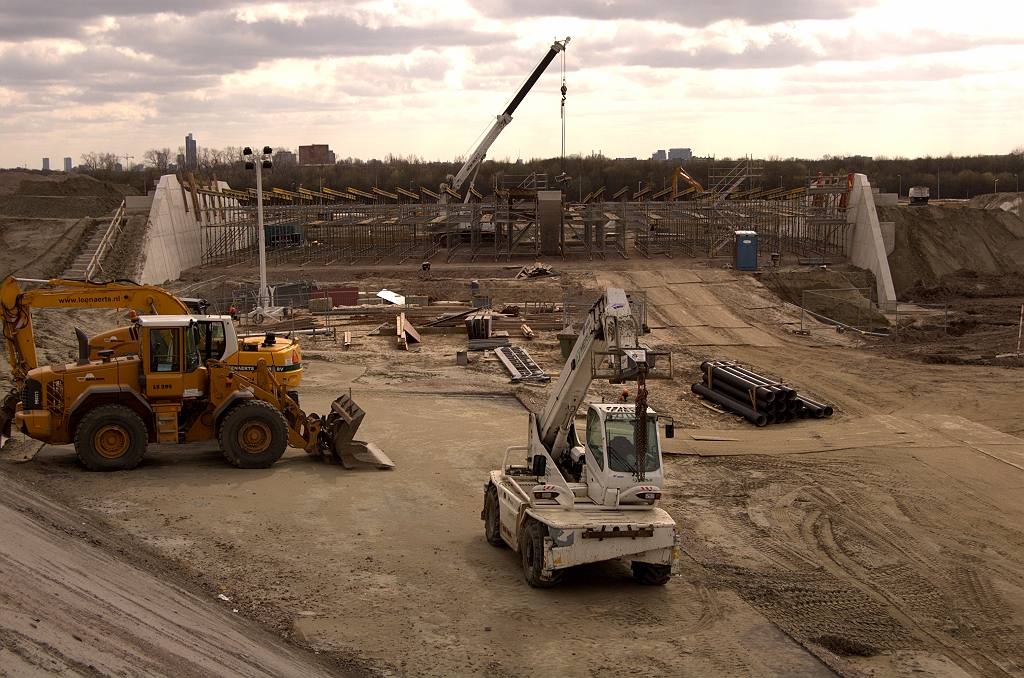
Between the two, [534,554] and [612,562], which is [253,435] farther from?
[612,562]

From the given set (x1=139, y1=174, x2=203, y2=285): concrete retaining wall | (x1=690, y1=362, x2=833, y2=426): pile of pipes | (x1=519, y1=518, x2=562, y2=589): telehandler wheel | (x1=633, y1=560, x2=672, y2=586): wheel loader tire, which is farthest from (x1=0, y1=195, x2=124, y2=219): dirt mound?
(x1=633, y1=560, x2=672, y2=586): wheel loader tire

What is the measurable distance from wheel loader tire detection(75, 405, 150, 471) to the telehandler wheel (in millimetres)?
7713

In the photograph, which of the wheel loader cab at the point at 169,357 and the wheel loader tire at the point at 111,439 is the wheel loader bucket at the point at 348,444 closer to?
the wheel loader cab at the point at 169,357

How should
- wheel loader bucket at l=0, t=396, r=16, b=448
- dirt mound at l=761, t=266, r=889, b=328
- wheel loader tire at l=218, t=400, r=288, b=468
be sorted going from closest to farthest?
wheel loader tire at l=218, t=400, r=288, b=468 < wheel loader bucket at l=0, t=396, r=16, b=448 < dirt mound at l=761, t=266, r=889, b=328

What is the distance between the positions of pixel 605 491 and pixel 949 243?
45029 mm

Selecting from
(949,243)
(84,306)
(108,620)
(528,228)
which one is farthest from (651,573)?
(949,243)

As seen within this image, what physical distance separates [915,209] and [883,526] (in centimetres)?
4028

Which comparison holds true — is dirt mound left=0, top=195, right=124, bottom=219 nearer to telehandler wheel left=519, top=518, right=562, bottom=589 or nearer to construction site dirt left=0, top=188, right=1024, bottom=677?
construction site dirt left=0, top=188, right=1024, bottom=677

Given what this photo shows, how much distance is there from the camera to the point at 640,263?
152ft

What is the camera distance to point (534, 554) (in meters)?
11.5

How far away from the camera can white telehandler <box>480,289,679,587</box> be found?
11.0 meters

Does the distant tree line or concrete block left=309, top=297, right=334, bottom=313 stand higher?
the distant tree line

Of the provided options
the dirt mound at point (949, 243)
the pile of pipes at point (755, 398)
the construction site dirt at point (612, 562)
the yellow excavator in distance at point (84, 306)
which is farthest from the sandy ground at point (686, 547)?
the dirt mound at point (949, 243)

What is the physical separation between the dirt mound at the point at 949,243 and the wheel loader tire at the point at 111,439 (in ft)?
124
